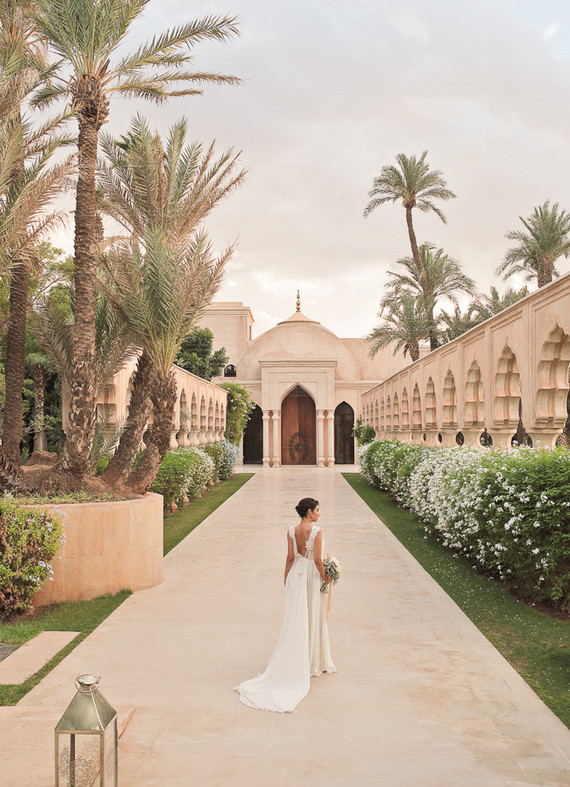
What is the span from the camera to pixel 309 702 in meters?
4.52

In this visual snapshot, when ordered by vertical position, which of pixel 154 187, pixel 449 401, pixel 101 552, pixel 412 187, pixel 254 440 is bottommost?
pixel 101 552

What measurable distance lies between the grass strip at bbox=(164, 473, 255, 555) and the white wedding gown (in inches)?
217

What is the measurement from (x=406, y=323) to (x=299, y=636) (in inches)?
982

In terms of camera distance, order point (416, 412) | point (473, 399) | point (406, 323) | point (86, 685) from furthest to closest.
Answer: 1. point (406, 323)
2. point (416, 412)
3. point (473, 399)
4. point (86, 685)

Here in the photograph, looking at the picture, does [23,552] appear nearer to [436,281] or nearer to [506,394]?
[506,394]

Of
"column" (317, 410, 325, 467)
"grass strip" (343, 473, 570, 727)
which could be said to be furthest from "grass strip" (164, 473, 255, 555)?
"column" (317, 410, 325, 467)

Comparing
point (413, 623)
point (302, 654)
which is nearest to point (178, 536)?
point (413, 623)

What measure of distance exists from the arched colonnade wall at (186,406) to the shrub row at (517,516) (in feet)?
18.5

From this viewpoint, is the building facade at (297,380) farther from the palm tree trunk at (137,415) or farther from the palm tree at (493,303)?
the palm tree trunk at (137,415)

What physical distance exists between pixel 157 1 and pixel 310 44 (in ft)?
20.7

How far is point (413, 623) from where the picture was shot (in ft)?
21.3

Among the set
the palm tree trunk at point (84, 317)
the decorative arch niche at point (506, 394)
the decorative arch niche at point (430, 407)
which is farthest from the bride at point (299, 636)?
the decorative arch niche at point (430, 407)

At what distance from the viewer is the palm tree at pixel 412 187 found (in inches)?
1173

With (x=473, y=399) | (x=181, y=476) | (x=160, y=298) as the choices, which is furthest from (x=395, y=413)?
(x=160, y=298)
